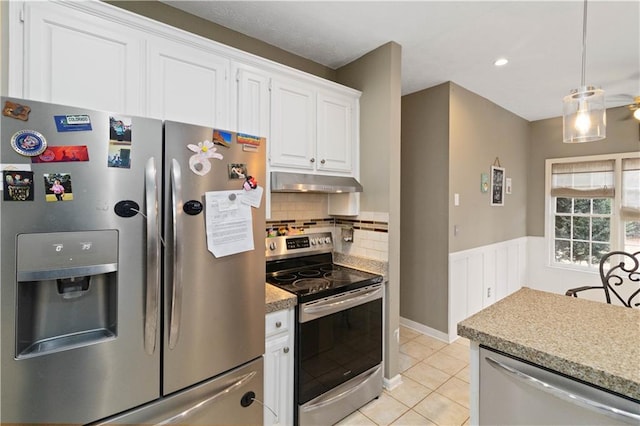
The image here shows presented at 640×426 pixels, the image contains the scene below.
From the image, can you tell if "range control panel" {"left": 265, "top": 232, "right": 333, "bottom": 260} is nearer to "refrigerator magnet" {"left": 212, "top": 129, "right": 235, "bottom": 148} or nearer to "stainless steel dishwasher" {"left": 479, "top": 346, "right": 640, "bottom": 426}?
"refrigerator magnet" {"left": 212, "top": 129, "right": 235, "bottom": 148}

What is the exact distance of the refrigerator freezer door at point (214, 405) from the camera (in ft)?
4.01

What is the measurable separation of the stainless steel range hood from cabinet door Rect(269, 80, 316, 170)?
0.30 ft

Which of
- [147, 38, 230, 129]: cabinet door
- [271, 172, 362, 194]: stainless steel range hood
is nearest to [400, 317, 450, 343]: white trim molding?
[271, 172, 362, 194]: stainless steel range hood

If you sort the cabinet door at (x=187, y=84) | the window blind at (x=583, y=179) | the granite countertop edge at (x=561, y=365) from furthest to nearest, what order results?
the window blind at (x=583, y=179) < the cabinet door at (x=187, y=84) < the granite countertop edge at (x=561, y=365)

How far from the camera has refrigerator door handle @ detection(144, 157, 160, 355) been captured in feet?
3.85

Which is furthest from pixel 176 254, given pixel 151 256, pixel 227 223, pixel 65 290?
pixel 65 290

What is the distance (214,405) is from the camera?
4.56ft

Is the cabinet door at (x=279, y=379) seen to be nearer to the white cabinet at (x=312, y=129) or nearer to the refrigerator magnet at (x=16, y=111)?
the white cabinet at (x=312, y=129)

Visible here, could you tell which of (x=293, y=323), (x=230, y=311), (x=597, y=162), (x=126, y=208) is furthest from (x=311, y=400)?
(x=597, y=162)

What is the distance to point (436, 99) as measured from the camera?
318 centimetres

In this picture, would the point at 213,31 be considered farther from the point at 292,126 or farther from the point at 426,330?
the point at 426,330

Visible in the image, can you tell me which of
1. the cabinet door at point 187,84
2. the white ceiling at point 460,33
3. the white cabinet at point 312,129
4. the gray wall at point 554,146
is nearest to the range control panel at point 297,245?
the white cabinet at point 312,129

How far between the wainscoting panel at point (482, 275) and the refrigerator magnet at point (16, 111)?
324 cm

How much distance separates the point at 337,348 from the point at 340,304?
29 cm
